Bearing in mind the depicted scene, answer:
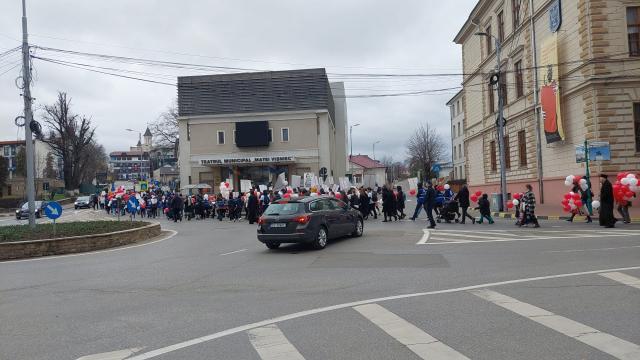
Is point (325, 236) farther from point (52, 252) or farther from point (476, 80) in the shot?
point (476, 80)

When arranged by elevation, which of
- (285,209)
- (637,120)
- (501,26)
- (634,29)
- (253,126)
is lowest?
(285,209)

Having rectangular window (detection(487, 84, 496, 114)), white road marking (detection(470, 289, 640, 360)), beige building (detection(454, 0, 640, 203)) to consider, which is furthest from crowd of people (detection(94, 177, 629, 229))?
rectangular window (detection(487, 84, 496, 114))

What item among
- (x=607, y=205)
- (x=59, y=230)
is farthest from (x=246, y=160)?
(x=607, y=205)

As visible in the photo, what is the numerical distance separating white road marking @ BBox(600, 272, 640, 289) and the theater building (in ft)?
139

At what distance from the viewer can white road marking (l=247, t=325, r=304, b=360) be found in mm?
5234

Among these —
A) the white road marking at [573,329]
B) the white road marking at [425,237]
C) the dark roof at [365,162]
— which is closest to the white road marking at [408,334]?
the white road marking at [573,329]

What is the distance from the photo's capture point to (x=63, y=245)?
15.8 metres

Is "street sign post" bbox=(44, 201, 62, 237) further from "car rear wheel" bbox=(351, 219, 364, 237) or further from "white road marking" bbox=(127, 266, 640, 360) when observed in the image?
"white road marking" bbox=(127, 266, 640, 360)

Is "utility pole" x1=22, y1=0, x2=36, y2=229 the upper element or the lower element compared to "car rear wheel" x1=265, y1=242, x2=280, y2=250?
upper

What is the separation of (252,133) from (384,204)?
29448mm

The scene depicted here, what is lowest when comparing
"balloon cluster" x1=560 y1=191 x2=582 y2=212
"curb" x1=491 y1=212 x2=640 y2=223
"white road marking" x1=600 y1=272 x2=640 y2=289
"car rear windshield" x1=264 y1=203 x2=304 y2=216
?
"curb" x1=491 y1=212 x2=640 y2=223

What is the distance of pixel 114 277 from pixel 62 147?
70.4 m

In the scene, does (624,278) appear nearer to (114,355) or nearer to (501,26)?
(114,355)

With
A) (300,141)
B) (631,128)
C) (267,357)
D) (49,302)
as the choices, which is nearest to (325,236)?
(49,302)
